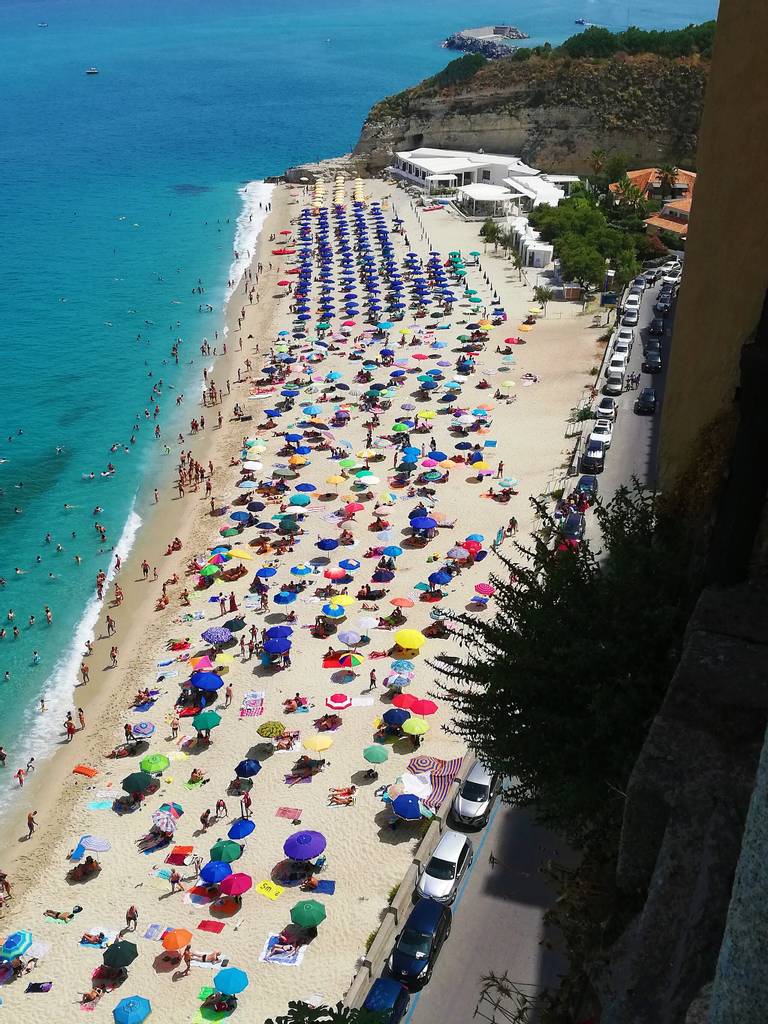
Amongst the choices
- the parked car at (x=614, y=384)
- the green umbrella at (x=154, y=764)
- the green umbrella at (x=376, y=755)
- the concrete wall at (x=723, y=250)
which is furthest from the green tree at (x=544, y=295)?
the concrete wall at (x=723, y=250)

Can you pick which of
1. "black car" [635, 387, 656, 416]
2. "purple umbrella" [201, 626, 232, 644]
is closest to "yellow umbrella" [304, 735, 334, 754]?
"purple umbrella" [201, 626, 232, 644]

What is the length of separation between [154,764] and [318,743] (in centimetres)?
396

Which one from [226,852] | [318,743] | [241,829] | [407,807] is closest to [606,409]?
[318,743]

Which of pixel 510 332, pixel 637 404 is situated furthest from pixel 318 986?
pixel 510 332

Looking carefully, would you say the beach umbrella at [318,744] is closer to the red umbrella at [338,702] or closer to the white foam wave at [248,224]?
the red umbrella at [338,702]

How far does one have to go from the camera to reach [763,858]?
184 inches

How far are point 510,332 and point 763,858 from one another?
45.4 metres

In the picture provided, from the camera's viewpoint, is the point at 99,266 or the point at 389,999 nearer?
the point at 389,999

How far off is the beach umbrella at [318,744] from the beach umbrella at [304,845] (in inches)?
122

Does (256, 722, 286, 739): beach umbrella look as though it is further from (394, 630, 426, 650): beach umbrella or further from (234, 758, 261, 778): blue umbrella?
(394, 630, 426, 650): beach umbrella

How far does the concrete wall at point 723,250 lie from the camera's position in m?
9.03

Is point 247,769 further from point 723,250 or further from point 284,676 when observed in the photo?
point 723,250

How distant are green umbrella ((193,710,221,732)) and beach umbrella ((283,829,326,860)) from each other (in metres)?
4.66

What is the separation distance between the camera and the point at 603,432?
32.9m
